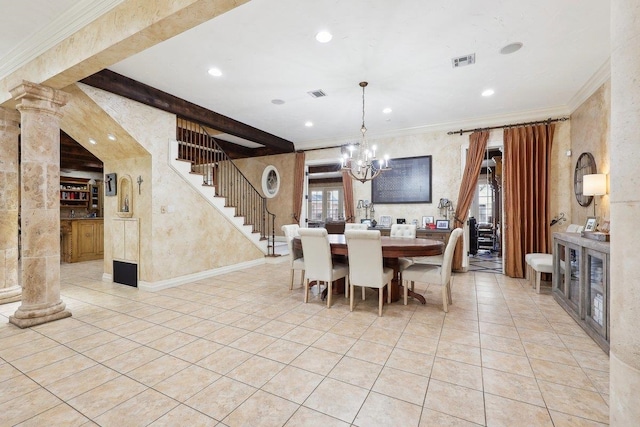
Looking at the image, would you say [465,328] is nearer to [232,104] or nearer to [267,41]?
[267,41]

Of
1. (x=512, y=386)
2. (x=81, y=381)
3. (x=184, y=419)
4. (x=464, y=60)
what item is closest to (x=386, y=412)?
(x=512, y=386)

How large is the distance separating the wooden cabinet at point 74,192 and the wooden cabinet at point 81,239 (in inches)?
84.0

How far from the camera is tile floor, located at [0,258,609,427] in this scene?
172 cm

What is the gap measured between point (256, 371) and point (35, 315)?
8.71 feet

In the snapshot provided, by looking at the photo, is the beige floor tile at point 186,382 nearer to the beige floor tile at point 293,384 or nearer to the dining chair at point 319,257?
the beige floor tile at point 293,384

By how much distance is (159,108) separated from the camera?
14.3 feet

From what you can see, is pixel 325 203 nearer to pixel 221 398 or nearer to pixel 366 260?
pixel 366 260

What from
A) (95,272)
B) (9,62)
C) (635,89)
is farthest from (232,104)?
(635,89)

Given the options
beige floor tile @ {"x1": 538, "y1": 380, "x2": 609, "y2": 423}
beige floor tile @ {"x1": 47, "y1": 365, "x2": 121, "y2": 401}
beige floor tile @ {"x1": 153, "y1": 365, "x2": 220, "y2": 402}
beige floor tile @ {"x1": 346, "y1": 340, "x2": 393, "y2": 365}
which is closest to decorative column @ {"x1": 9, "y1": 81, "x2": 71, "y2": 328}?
beige floor tile @ {"x1": 47, "y1": 365, "x2": 121, "y2": 401}

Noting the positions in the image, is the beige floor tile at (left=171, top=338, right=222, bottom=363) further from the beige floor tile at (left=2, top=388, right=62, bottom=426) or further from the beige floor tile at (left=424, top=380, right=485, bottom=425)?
the beige floor tile at (left=424, top=380, right=485, bottom=425)

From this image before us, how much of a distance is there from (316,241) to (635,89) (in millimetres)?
2850

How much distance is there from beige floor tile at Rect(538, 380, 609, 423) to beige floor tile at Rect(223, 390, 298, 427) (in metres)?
1.60

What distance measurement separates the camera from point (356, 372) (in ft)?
7.02

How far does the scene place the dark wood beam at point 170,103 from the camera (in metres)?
3.59
